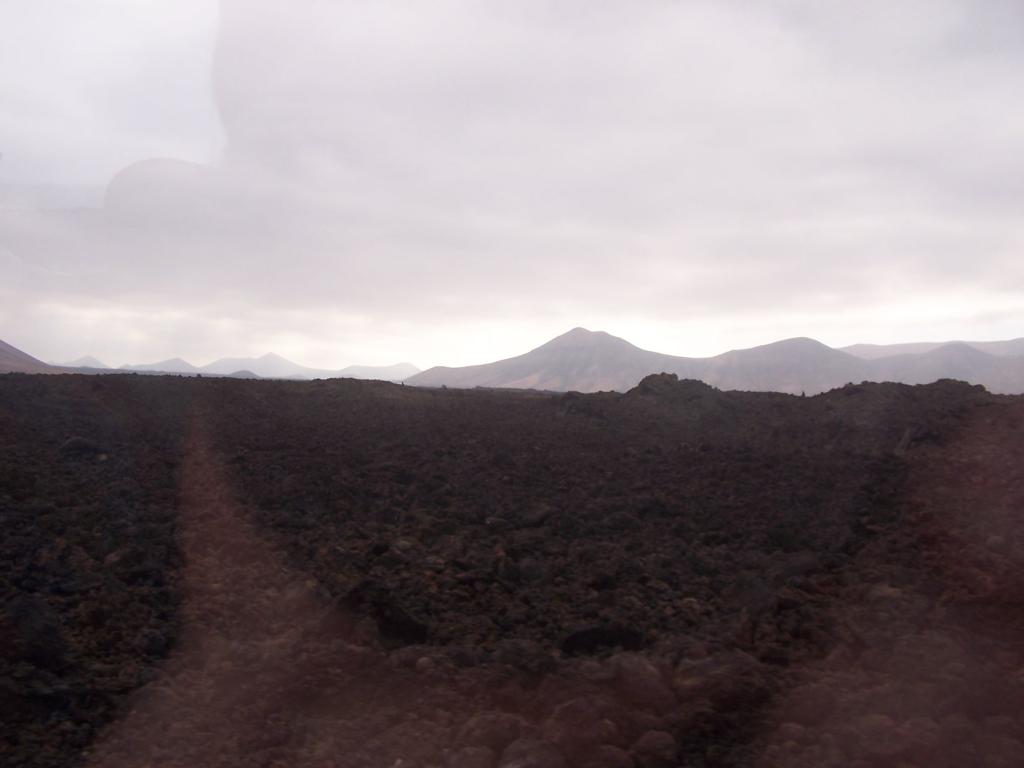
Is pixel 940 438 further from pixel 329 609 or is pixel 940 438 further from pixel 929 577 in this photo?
pixel 329 609

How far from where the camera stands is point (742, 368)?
8825 centimetres

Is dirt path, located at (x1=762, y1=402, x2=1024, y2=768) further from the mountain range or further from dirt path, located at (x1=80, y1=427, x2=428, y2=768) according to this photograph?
the mountain range

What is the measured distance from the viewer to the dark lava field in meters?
4.80

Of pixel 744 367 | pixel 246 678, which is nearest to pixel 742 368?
pixel 744 367

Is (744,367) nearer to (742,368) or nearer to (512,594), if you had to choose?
(742,368)

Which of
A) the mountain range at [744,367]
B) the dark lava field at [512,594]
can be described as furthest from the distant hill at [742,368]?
the dark lava field at [512,594]

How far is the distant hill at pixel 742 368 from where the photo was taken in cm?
7844

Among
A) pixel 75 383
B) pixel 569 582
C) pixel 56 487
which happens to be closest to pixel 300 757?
pixel 569 582

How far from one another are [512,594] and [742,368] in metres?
85.0

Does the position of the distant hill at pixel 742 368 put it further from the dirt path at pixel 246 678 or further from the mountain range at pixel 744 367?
the dirt path at pixel 246 678

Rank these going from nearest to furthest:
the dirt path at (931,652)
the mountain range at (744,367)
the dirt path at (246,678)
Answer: the dirt path at (931,652)
the dirt path at (246,678)
the mountain range at (744,367)

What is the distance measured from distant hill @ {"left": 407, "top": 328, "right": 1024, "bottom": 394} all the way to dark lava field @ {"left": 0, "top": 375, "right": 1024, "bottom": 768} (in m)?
62.6

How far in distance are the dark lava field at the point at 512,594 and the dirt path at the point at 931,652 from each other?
0.07 feet

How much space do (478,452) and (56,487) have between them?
4.91 meters
